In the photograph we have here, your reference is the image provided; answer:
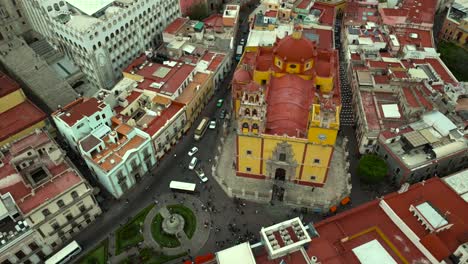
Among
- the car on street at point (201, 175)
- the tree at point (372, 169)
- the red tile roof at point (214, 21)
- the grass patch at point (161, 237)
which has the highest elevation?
the red tile roof at point (214, 21)

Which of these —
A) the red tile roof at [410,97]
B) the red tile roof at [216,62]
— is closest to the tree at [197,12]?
the red tile roof at [216,62]

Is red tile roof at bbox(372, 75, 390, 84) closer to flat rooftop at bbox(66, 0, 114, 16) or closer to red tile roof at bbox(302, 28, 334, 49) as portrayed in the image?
red tile roof at bbox(302, 28, 334, 49)

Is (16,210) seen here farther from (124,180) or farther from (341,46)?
(341,46)

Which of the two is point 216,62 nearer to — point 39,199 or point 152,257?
point 152,257

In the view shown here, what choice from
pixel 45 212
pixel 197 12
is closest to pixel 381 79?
pixel 197 12

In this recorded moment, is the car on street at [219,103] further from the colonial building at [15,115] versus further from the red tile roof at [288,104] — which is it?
the colonial building at [15,115]

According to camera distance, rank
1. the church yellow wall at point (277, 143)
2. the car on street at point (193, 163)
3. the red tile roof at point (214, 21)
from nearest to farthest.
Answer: the church yellow wall at point (277, 143)
the car on street at point (193, 163)
the red tile roof at point (214, 21)

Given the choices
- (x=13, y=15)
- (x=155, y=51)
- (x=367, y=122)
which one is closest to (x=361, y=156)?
(x=367, y=122)
